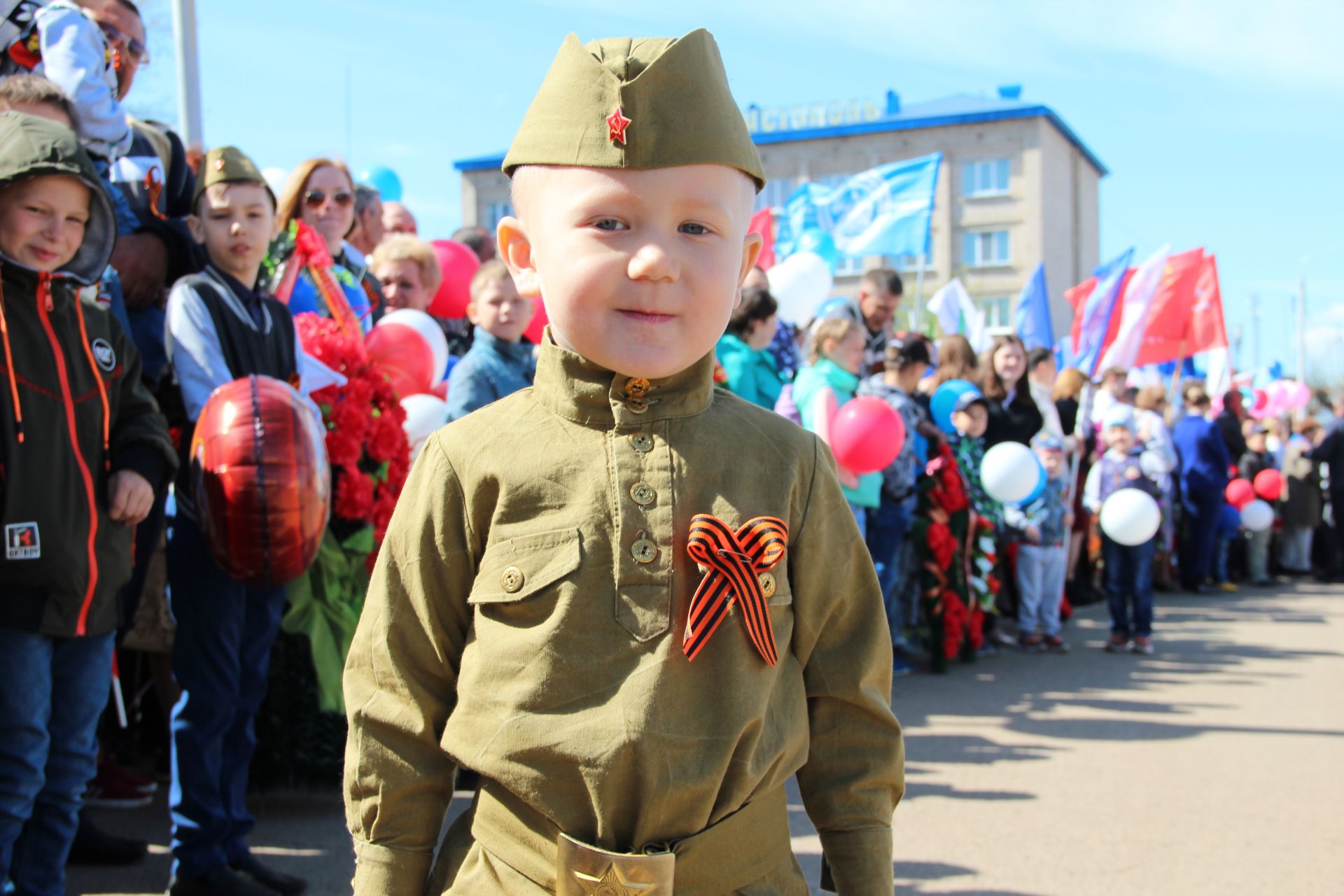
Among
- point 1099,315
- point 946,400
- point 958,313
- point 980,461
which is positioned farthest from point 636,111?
point 958,313

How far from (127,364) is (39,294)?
0.35 meters

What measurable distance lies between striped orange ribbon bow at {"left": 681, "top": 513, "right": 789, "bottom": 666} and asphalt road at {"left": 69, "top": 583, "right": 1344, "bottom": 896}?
264 cm

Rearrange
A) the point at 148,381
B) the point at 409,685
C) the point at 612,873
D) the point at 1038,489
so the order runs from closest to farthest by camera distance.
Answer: the point at 612,873
the point at 409,685
the point at 148,381
the point at 1038,489

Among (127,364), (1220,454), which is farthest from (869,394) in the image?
(1220,454)

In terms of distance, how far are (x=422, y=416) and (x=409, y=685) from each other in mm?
3381

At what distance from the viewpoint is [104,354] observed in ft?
10.8

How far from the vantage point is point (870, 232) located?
12727 mm

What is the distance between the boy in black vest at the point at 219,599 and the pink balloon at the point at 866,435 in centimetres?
309

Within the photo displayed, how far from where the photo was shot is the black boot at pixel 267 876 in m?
3.57

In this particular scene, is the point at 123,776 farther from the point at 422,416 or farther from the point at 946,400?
the point at 946,400

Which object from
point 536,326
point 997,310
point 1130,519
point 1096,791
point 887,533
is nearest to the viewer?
point 1096,791

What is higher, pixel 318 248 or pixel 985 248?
pixel 985 248

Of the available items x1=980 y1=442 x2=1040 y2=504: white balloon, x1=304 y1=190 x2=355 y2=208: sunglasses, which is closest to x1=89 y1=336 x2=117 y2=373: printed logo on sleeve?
x1=304 y1=190 x2=355 y2=208: sunglasses

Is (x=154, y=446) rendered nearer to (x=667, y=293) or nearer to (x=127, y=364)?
(x=127, y=364)
